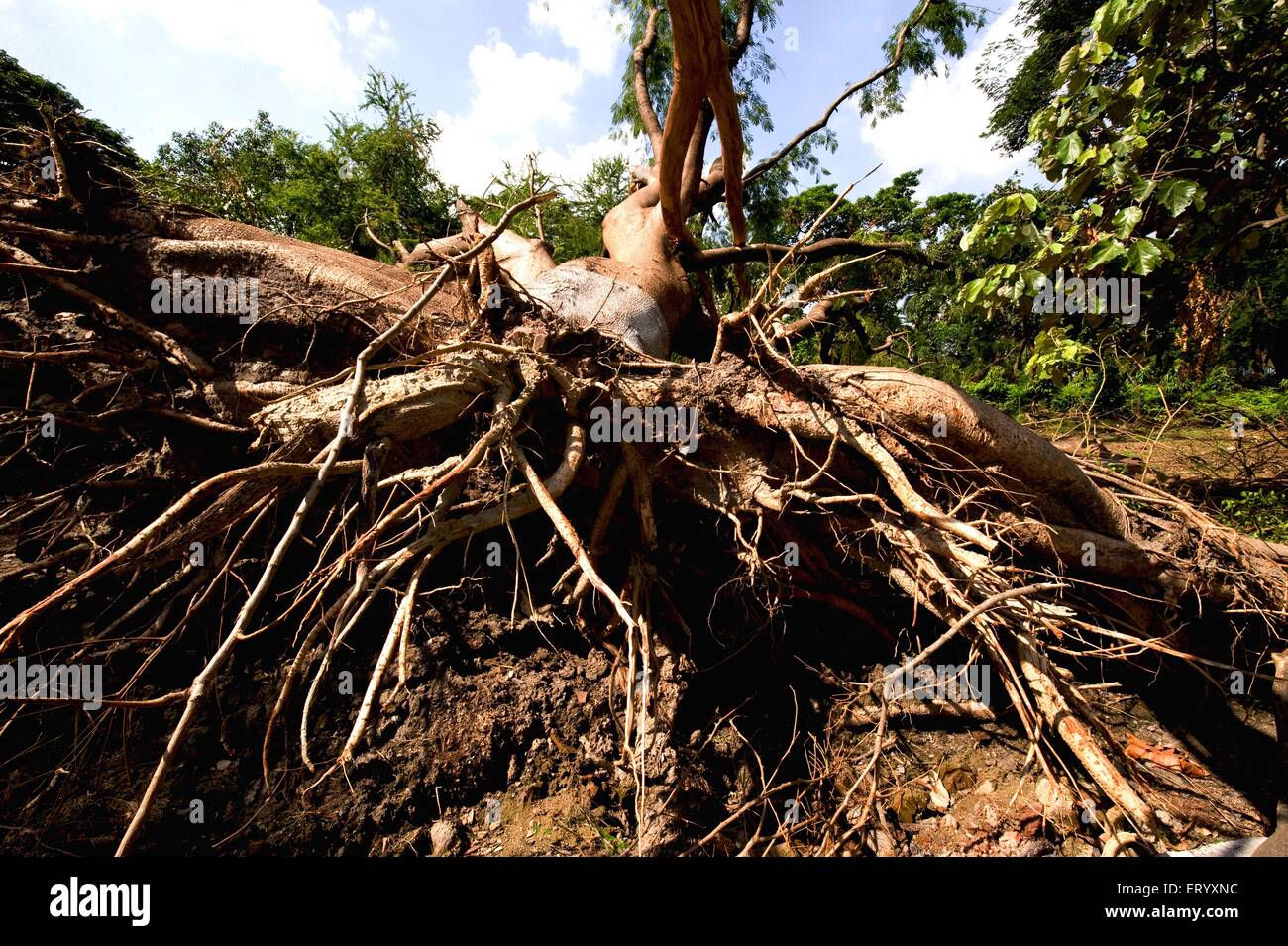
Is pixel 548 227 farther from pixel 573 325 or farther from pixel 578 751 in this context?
pixel 578 751

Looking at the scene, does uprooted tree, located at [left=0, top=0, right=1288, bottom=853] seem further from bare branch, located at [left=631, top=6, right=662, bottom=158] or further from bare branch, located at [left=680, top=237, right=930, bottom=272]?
bare branch, located at [left=631, top=6, right=662, bottom=158]

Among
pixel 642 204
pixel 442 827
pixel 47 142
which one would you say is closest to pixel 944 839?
pixel 442 827

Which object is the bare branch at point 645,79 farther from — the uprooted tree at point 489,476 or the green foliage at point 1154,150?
the green foliage at point 1154,150

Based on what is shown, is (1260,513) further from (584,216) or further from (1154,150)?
(584,216)

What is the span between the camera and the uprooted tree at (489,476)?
6.62 ft

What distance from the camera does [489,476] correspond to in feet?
8.04

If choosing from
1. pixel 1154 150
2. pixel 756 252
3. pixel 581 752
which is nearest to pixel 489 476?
pixel 581 752

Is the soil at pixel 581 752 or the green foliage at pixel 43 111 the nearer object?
the soil at pixel 581 752

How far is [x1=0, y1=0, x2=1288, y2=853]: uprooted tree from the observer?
2018 millimetres

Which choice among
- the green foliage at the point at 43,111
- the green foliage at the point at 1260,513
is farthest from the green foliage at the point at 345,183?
the green foliage at the point at 1260,513

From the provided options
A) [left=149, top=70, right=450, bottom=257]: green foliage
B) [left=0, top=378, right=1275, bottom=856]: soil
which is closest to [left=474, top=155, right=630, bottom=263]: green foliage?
[left=149, top=70, right=450, bottom=257]: green foliage

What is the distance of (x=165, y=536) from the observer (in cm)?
193
